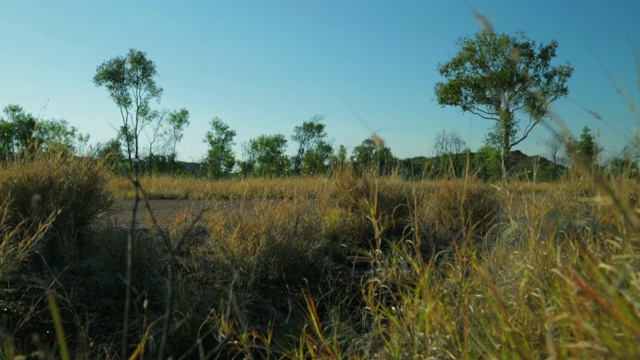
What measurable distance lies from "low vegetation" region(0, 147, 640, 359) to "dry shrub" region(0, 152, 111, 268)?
0.04 feet

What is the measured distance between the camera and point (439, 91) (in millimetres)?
29141

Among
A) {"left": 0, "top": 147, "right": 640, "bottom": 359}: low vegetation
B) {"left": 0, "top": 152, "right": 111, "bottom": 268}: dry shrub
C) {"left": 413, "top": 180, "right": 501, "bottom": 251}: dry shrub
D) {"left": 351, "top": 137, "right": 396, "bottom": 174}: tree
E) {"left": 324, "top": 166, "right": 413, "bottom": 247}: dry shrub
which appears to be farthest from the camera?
{"left": 351, "top": 137, "right": 396, "bottom": 174}: tree

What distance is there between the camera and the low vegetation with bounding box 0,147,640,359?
253cm

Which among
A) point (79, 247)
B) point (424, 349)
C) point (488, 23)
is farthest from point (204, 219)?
point (488, 23)

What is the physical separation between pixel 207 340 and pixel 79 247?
4.68 ft

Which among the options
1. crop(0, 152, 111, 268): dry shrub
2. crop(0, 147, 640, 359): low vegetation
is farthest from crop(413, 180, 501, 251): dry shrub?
crop(0, 152, 111, 268): dry shrub

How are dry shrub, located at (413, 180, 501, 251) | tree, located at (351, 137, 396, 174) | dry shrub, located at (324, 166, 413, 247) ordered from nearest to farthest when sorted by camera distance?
1. dry shrub, located at (324, 166, 413, 247)
2. dry shrub, located at (413, 180, 501, 251)
3. tree, located at (351, 137, 396, 174)

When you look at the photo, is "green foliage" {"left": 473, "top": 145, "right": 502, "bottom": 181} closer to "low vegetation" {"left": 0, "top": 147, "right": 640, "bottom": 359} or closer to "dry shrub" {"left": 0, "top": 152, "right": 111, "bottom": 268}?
"low vegetation" {"left": 0, "top": 147, "right": 640, "bottom": 359}

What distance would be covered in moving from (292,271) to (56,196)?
1831 millimetres

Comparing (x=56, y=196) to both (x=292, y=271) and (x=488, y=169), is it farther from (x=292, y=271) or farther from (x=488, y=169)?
(x=488, y=169)

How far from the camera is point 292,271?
4.56m

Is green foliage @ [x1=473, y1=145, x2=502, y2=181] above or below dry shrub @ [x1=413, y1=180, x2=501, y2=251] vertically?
above

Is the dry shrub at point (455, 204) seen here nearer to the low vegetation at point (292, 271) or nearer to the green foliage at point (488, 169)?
the low vegetation at point (292, 271)

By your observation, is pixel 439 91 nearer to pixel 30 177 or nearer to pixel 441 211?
pixel 441 211
